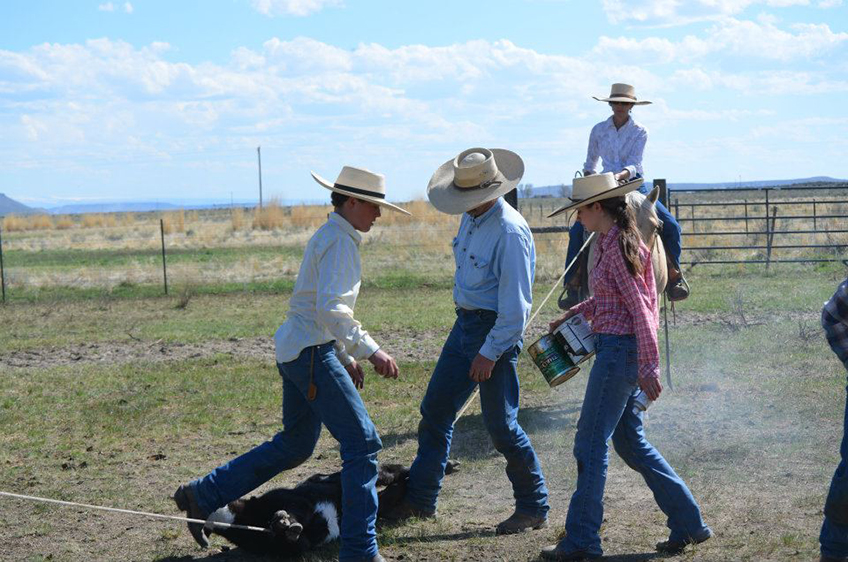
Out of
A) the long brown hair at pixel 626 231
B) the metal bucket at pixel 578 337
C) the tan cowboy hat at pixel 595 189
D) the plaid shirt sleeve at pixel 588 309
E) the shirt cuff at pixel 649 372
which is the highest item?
the tan cowboy hat at pixel 595 189

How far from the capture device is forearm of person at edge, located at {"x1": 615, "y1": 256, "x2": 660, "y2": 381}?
4.12 meters

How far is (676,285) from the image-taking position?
7.62 metres

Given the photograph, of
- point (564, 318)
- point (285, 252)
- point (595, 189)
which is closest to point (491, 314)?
point (564, 318)

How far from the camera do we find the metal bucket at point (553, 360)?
191 inches

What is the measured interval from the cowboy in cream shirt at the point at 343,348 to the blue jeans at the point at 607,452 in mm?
929

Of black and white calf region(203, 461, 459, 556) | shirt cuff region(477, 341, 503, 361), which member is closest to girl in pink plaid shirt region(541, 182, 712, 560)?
shirt cuff region(477, 341, 503, 361)

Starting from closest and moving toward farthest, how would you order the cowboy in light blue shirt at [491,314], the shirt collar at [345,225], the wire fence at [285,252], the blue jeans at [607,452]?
the blue jeans at [607,452]
the shirt collar at [345,225]
the cowboy in light blue shirt at [491,314]
the wire fence at [285,252]

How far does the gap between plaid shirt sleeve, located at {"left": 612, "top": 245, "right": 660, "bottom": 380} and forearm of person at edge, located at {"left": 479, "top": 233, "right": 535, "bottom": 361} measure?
0.57 metres

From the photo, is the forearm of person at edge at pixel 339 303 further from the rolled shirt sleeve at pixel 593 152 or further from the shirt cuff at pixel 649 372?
the rolled shirt sleeve at pixel 593 152

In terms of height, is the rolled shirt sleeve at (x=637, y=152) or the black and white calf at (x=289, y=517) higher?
the rolled shirt sleeve at (x=637, y=152)

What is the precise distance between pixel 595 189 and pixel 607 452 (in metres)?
1.23

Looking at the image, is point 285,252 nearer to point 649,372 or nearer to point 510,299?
point 510,299

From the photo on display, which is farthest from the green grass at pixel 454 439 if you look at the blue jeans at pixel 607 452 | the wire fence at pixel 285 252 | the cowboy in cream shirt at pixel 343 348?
the wire fence at pixel 285 252

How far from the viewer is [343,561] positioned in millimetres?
4434
